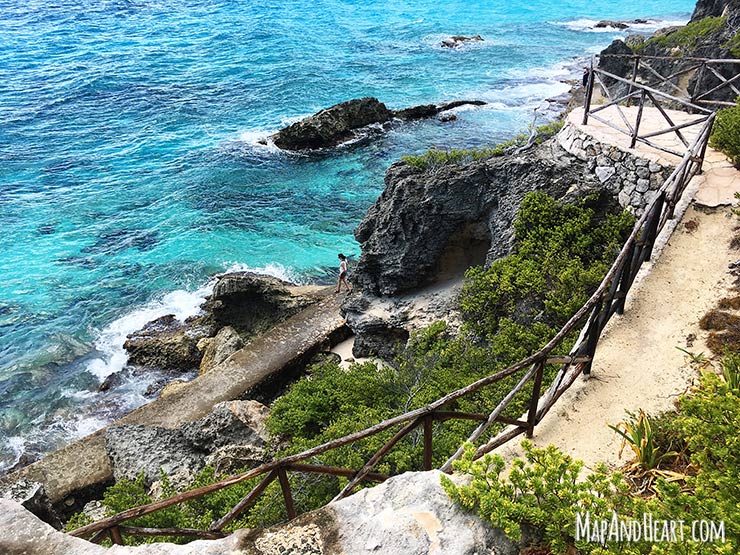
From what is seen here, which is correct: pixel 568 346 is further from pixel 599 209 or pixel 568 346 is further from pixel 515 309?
pixel 599 209

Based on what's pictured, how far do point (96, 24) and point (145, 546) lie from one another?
64.8 metres

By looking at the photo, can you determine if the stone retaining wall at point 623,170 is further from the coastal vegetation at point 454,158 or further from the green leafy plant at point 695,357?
the green leafy plant at point 695,357

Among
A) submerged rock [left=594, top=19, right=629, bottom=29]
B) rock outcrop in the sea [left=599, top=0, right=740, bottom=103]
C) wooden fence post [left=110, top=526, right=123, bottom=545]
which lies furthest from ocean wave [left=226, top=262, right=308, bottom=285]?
submerged rock [left=594, top=19, right=629, bottom=29]

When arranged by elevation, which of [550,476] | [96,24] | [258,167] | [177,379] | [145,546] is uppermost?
[96,24]

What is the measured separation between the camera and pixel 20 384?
17328 mm

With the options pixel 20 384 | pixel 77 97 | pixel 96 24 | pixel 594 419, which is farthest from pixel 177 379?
pixel 96 24

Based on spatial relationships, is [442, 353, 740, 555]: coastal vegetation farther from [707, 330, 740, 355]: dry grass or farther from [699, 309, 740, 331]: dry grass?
[699, 309, 740, 331]: dry grass

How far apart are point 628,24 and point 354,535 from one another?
74212mm

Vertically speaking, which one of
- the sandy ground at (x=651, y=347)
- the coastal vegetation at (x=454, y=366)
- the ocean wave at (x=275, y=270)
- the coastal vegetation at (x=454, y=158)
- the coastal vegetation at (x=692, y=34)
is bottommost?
the ocean wave at (x=275, y=270)

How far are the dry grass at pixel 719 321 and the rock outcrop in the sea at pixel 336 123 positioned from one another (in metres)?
A: 27.2

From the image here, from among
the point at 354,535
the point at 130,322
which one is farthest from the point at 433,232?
the point at 130,322

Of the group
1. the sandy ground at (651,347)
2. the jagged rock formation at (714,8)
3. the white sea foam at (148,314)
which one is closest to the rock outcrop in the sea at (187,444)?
the white sea foam at (148,314)

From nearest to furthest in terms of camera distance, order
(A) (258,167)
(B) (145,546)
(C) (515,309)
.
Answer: (B) (145,546) < (C) (515,309) < (A) (258,167)

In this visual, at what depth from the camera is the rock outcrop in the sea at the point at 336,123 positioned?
31.8 meters
